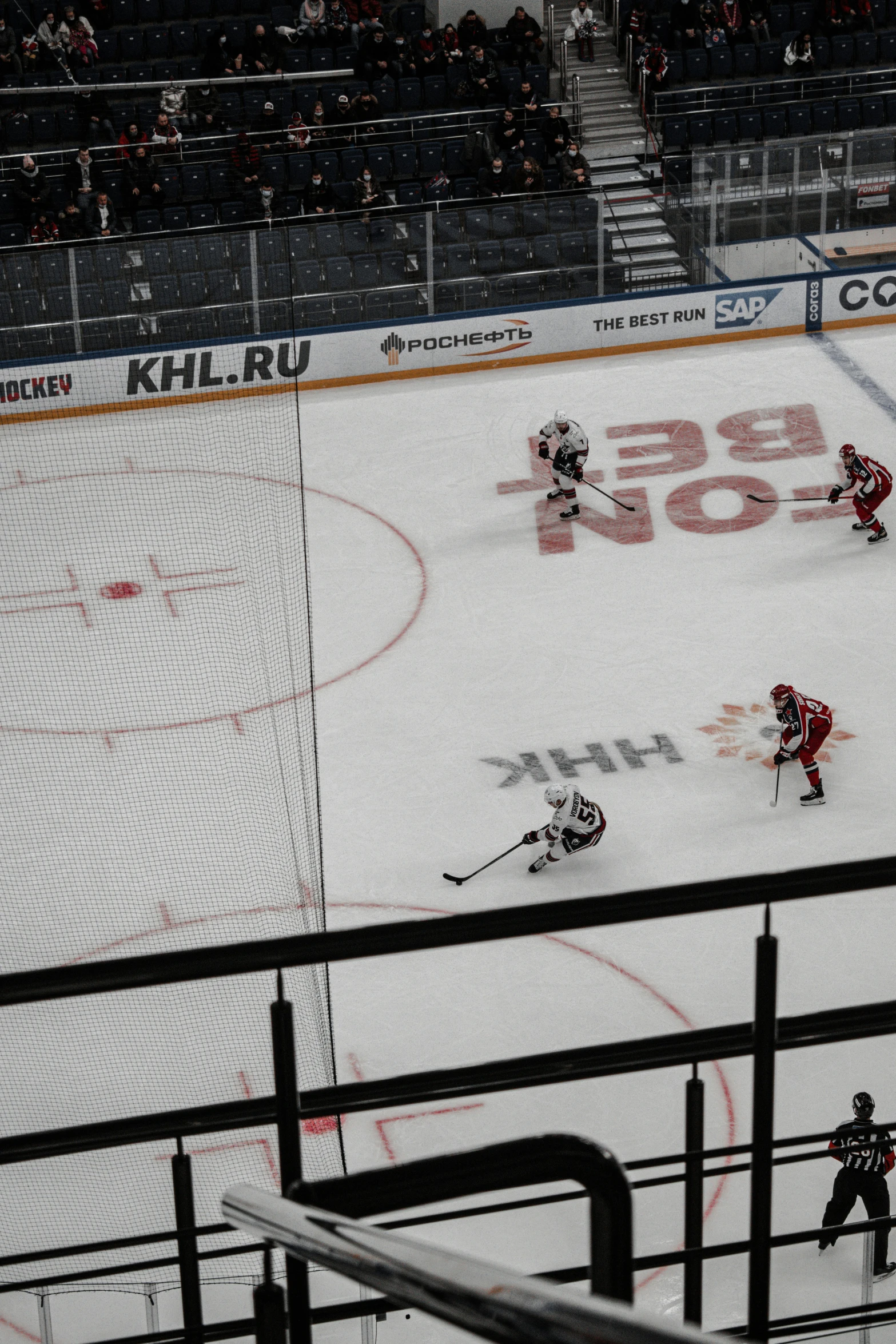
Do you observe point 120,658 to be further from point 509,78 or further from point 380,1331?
point 509,78

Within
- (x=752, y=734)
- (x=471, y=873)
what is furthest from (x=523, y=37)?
(x=471, y=873)

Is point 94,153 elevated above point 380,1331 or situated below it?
above

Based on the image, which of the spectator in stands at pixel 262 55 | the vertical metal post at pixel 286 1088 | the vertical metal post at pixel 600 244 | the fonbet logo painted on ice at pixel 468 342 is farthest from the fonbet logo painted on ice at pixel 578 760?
the spectator in stands at pixel 262 55

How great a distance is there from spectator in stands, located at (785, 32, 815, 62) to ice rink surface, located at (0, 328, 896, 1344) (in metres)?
5.37

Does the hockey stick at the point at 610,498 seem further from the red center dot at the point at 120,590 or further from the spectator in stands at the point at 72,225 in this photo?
the spectator in stands at the point at 72,225

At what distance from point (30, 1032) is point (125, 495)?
24.3 ft

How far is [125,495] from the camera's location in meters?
15.1

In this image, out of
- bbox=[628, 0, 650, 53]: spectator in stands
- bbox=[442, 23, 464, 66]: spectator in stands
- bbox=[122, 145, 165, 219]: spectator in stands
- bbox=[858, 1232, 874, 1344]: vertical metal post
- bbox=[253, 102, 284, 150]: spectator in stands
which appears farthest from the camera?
bbox=[628, 0, 650, 53]: spectator in stands

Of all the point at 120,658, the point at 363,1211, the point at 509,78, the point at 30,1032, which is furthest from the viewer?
the point at 509,78

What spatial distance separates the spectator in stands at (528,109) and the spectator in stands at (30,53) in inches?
222

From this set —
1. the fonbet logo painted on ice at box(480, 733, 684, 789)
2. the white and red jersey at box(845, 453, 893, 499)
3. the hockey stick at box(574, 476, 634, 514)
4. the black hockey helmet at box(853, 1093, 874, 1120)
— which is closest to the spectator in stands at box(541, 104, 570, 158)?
the hockey stick at box(574, 476, 634, 514)

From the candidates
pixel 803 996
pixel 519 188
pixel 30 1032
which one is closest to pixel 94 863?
pixel 30 1032

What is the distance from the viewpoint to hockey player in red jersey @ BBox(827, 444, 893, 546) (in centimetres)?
1336

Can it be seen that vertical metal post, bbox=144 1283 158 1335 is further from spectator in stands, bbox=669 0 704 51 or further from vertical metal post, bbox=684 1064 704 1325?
spectator in stands, bbox=669 0 704 51
